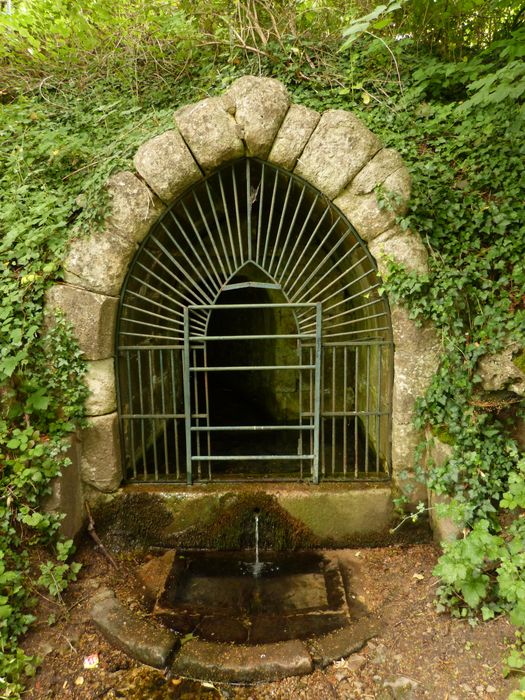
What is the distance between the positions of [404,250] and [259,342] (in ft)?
13.5

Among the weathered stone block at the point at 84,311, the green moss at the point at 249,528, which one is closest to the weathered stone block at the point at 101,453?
the weathered stone block at the point at 84,311

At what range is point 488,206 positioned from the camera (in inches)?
134

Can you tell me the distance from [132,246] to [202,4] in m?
2.58

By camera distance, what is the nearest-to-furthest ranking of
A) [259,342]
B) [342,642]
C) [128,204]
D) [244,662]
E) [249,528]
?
[244,662] < [342,642] < [128,204] < [249,528] < [259,342]

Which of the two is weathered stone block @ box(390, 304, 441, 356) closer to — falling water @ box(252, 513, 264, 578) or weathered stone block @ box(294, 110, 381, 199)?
weathered stone block @ box(294, 110, 381, 199)

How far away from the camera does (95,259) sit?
3594 mm

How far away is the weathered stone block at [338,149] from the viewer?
11.5 feet

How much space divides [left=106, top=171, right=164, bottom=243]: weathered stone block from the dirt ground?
8.68ft

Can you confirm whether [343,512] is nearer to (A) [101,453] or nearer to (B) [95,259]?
(A) [101,453]

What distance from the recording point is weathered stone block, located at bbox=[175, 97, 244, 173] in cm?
354

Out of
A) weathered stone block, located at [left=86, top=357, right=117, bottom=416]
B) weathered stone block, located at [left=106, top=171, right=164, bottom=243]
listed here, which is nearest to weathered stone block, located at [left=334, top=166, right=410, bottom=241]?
weathered stone block, located at [left=106, top=171, right=164, bottom=243]

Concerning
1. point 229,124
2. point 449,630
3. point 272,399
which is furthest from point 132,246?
point 272,399

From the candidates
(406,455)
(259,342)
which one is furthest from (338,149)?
(259,342)

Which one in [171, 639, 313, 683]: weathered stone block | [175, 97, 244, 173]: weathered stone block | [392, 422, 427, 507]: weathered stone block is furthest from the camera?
[392, 422, 427, 507]: weathered stone block
